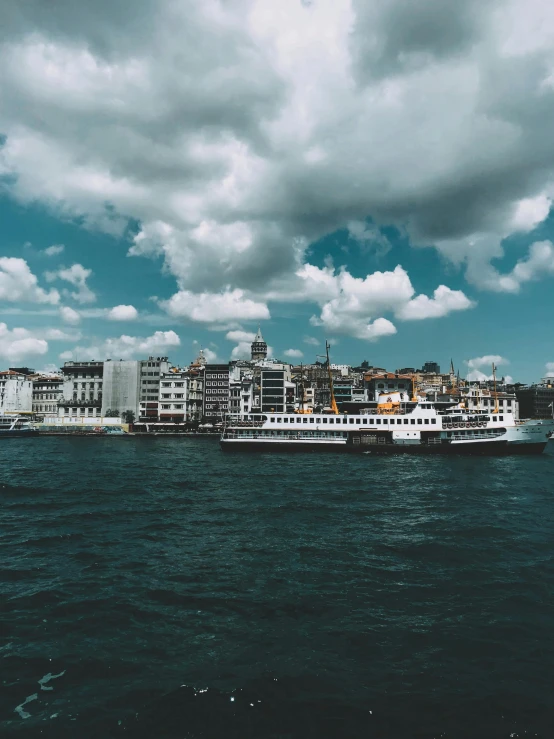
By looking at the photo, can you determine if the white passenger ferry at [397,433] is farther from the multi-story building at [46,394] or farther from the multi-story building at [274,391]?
the multi-story building at [46,394]

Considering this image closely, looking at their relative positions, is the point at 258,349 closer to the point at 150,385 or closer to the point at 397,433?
the point at 150,385

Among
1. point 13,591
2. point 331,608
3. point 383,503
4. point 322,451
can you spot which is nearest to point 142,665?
point 331,608

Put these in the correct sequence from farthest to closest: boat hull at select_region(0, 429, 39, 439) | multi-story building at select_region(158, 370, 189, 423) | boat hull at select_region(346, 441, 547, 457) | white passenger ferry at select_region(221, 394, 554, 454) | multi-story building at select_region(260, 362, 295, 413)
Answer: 1. multi-story building at select_region(158, 370, 189, 423)
2. multi-story building at select_region(260, 362, 295, 413)
3. boat hull at select_region(0, 429, 39, 439)
4. white passenger ferry at select_region(221, 394, 554, 454)
5. boat hull at select_region(346, 441, 547, 457)

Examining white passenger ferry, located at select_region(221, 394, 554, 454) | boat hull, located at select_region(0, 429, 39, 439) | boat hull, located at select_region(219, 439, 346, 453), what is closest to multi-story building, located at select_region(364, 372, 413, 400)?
white passenger ferry, located at select_region(221, 394, 554, 454)

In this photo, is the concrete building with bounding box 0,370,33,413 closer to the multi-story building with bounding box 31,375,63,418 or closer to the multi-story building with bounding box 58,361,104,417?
the multi-story building with bounding box 31,375,63,418

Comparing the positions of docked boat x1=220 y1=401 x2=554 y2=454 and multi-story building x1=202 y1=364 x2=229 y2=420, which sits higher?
multi-story building x1=202 y1=364 x2=229 y2=420

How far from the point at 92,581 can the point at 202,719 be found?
28.8ft

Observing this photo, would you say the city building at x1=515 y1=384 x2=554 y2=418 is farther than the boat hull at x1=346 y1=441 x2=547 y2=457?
Yes

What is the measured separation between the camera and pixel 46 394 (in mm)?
154125

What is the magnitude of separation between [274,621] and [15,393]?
160 metres

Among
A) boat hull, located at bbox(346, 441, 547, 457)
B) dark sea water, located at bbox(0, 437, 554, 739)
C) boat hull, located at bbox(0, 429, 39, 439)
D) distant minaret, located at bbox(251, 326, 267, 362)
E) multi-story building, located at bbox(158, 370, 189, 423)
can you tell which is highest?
distant minaret, located at bbox(251, 326, 267, 362)

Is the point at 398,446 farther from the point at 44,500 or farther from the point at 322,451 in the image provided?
the point at 44,500

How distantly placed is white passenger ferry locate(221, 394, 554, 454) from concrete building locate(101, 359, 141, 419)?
7218cm

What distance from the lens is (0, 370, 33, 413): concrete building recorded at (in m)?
148
